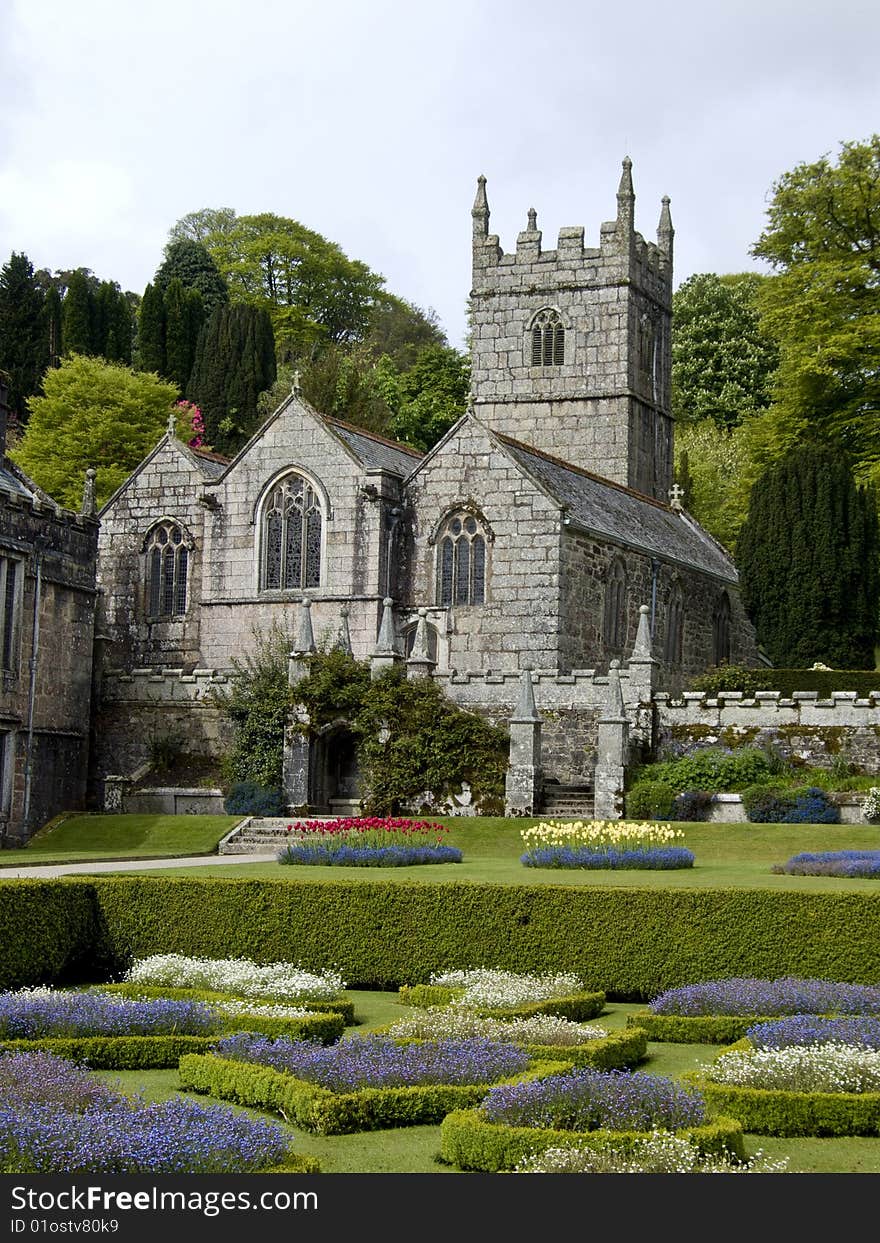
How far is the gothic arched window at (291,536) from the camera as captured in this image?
45.5 meters

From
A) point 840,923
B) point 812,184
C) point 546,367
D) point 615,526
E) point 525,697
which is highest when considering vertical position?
point 812,184

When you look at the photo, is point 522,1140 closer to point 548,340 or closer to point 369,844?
point 369,844

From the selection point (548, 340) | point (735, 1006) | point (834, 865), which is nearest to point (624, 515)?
point (548, 340)

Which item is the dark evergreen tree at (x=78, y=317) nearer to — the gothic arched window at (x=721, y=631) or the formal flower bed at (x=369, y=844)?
the gothic arched window at (x=721, y=631)

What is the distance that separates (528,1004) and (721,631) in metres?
37.7

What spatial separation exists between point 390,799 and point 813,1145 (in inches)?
1011

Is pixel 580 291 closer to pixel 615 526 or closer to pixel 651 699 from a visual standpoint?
pixel 615 526

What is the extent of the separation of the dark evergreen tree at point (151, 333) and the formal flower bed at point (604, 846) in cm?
4768

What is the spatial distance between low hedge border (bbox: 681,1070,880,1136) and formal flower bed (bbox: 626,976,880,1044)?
122 inches

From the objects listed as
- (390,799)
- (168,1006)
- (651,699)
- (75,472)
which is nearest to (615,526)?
(651,699)

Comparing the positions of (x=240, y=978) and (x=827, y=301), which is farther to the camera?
(x=827, y=301)

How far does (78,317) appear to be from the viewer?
73250 millimetres

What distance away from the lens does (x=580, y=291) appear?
184ft

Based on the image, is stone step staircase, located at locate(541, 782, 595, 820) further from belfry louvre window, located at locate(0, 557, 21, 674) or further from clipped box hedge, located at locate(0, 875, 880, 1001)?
clipped box hedge, located at locate(0, 875, 880, 1001)
